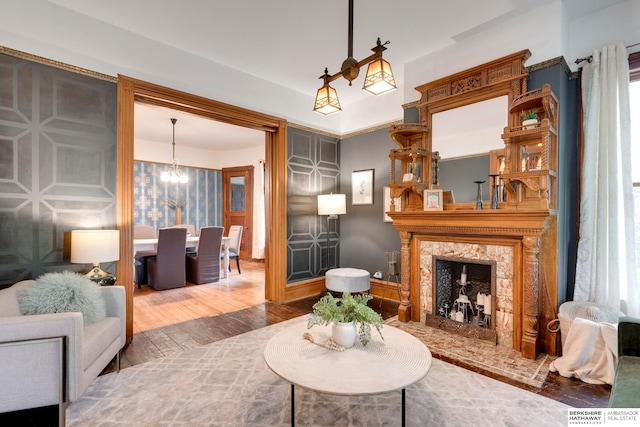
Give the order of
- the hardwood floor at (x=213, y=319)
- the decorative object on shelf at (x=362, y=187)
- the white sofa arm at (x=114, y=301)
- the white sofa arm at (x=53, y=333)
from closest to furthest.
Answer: the white sofa arm at (x=53, y=333) < the hardwood floor at (x=213, y=319) < the white sofa arm at (x=114, y=301) < the decorative object on shelf at (x=362, y=187)

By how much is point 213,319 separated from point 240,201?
4.79 meters

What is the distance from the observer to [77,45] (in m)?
2.70

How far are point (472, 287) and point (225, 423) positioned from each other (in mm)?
2662

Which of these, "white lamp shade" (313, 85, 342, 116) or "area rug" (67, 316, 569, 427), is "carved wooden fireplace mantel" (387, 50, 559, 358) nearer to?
"area rug" (67, 316, 569, 427)

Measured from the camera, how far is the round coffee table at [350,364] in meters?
1.49

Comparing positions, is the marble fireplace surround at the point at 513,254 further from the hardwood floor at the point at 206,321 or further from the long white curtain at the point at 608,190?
the hardwood floor at the point at 206,321

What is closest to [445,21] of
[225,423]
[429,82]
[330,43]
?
[429,82]

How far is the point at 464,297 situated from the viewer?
3.24 m

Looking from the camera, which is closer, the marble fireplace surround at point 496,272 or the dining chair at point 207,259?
the marble fireplace surround at point 496,272

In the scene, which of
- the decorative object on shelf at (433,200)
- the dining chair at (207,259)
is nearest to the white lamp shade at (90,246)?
the dining chair at (207,259)

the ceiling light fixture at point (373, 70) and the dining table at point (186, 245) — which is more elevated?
the ceiling light fixture at point (373, 70)

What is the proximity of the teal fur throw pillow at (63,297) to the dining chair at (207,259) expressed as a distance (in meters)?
3.08

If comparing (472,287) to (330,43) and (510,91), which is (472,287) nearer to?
→ (510,91)

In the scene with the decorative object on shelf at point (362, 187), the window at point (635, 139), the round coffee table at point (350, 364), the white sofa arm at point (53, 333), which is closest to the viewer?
the round coffee table at point (350, 364)
